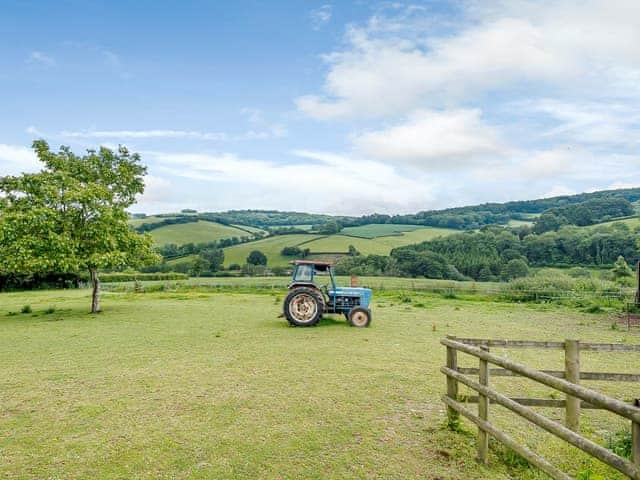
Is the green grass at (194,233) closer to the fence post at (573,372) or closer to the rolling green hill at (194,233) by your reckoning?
the rolling green hill at (194,233)

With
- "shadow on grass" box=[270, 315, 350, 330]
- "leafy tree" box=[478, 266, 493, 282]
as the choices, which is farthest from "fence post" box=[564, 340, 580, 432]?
"leafy tree" box=[478, 266, 493, 282]

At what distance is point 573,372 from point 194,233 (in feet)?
225

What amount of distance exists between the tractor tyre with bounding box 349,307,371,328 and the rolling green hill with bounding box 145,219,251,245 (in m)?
54.7

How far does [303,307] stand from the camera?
44.3 feet

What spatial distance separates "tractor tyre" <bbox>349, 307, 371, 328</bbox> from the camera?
44.3 ft

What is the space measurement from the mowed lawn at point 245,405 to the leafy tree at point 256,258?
125 feet

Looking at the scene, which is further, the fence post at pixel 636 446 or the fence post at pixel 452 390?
the fence post at pixel 452 390

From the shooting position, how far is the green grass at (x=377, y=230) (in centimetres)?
6481

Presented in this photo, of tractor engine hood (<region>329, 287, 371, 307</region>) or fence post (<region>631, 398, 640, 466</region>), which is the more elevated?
fence post (<region>631, 398, 640, 466</region>)

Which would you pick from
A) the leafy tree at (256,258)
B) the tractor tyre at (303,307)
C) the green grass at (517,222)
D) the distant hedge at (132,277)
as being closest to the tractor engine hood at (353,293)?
the tractor tyre at (303,307)

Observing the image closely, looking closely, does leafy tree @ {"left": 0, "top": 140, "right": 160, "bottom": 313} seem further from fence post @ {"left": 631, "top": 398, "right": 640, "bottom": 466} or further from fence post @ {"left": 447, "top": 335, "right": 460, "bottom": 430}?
fence post @ {"left": 631, "top": 398, "right": 640, "bottom": 466}

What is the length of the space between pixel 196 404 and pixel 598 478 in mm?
5005

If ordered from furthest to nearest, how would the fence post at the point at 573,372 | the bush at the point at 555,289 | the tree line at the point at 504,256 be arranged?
the tree line at the point at 504,256 → the bush at the point at 555,289 → the fence post at the point at 573,372

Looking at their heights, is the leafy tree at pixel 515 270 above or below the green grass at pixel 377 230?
below
